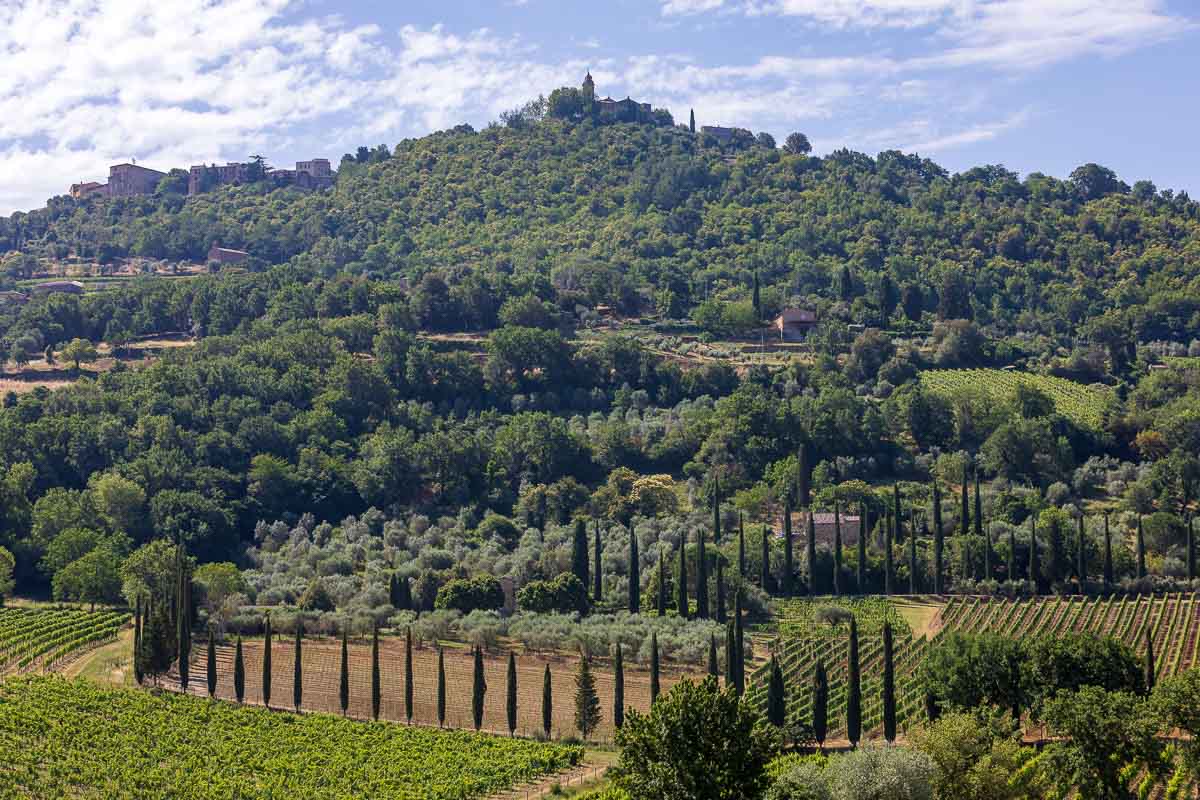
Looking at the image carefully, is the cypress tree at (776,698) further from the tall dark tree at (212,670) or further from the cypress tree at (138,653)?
the cypress tree at (138,653)

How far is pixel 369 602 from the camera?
7244 centimetres

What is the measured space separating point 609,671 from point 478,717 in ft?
29.8

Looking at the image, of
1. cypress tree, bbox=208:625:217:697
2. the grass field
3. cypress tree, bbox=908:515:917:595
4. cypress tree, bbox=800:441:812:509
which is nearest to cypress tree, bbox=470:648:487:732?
the grass field

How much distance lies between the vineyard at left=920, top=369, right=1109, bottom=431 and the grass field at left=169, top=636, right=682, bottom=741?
4393 centimetres

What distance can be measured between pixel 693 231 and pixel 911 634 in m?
97.8

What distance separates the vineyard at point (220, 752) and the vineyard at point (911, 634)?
11109 mm

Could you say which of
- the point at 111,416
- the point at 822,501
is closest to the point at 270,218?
the point at 111,416

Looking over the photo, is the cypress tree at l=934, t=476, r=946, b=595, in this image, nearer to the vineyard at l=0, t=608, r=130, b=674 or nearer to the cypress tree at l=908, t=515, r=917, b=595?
the cypress tree at l=908, t=515, r=917, b=595

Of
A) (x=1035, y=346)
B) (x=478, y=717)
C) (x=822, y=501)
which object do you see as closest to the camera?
(x=478, y=717)

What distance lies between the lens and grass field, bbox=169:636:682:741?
57.9 metres

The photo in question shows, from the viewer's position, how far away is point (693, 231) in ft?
525

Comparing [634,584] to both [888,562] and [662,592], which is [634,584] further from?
[888,562]

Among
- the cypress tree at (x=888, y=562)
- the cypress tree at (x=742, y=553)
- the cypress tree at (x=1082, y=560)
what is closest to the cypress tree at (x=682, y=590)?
the cypress tree at (x=742, y=553)

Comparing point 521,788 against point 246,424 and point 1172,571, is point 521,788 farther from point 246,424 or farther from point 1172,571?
point 246,424
